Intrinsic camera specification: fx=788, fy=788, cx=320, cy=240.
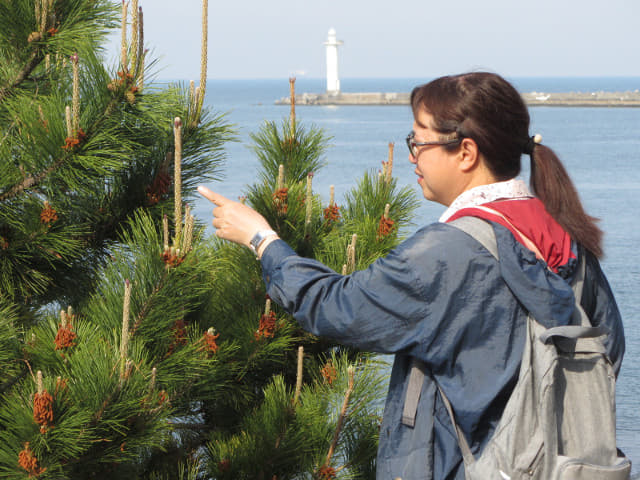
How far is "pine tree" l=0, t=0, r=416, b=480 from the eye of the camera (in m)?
2.04

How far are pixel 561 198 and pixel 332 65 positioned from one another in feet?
285

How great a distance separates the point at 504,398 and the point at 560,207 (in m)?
0.46

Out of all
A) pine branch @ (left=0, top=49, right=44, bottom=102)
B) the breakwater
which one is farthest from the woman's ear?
the breakwater

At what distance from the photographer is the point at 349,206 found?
10.1ft

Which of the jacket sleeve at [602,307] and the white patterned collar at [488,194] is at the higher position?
the white patterned collar at [488,194]

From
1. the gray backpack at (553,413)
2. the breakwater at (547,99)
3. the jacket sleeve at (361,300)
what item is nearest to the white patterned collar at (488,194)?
the gray backpack at (553,413)

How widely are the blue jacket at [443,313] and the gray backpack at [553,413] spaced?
0.03m

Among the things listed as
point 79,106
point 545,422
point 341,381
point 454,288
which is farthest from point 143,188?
point 545,422

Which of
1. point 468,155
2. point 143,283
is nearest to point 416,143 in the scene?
point 468,155

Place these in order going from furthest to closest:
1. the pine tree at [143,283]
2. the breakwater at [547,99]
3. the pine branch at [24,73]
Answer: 1. the breakwater at [547,99]
2. the pine branch at [24,73]
3. the pine tree at [143,283]

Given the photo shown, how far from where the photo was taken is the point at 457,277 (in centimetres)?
155

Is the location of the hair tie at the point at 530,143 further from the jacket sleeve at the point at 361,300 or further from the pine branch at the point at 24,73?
the pine branch at the point at 24,73

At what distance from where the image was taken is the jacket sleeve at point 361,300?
1.57 m

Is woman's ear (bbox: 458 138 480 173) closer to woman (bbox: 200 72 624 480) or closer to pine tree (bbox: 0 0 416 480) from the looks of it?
woman (bbox: 200 72 624 480)
